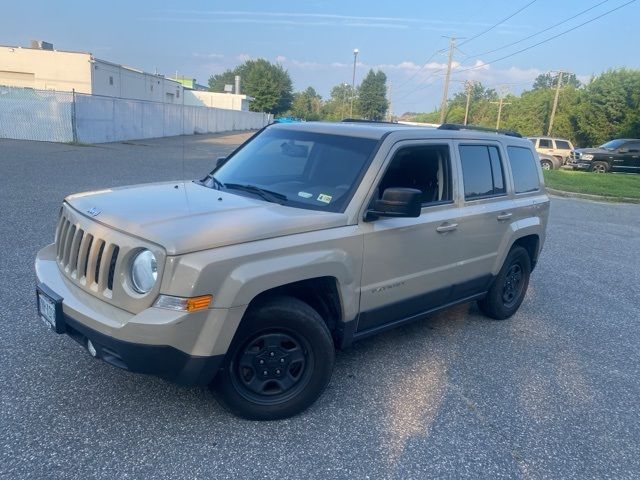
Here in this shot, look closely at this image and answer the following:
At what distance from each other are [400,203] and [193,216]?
131 cm

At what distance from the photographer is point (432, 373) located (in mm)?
4117

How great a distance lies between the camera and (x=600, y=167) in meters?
26.7

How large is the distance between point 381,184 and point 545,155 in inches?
1050

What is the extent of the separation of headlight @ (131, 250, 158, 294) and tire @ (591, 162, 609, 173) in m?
28.3

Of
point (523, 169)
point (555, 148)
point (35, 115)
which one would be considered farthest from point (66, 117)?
point (555, 148)

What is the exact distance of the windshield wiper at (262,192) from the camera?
3742 mm

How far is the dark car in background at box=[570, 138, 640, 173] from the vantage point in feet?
86.5

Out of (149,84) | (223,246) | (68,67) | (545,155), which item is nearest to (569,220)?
(223,246)

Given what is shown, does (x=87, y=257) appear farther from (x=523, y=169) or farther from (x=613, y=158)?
(x=613, y=158)

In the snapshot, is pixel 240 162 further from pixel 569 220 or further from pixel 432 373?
pixel 569 220

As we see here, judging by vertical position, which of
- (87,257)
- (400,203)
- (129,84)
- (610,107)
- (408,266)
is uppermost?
(610,107)

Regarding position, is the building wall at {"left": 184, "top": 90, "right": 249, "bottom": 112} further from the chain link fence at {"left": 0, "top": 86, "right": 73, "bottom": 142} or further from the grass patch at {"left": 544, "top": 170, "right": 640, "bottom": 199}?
the grass patch at {"left": 544, "top": 170, "right": 640, "bottom": 199}

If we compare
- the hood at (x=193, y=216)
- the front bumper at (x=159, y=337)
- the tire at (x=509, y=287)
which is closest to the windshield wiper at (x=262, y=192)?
the hood at (x=193, y=216)

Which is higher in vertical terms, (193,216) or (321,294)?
(193,216)
